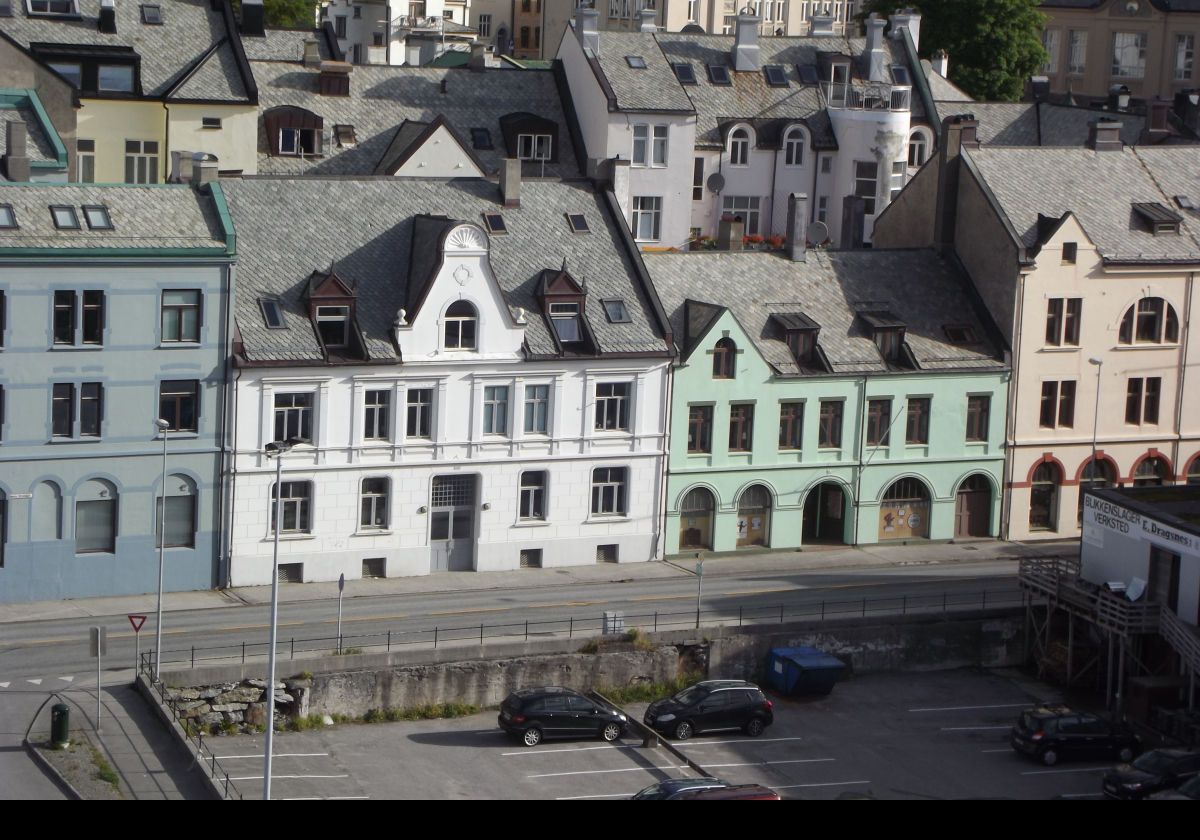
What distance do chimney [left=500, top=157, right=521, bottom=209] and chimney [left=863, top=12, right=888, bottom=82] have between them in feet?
114

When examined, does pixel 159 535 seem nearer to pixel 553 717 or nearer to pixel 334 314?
pixel 334 314

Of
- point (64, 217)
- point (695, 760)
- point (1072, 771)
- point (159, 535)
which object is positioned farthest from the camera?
point (159, 535)

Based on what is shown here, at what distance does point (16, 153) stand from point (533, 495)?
19.9 m

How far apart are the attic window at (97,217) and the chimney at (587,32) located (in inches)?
1404

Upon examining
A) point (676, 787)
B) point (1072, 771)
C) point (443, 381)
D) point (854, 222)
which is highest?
point (854, 222)

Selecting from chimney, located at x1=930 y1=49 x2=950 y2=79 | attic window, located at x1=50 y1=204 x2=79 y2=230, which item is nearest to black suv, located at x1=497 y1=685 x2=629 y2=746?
attic window, located at x1=50 y1=204 x2=79 y2=230

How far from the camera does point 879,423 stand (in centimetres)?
6606

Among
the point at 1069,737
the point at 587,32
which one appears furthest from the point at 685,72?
the point at 1069,737

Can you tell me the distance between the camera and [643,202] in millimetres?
86250

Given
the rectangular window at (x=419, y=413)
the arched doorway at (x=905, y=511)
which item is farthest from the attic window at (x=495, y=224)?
the arched doorway at (x=905, y=511)

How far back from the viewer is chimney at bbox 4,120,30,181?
56469 millimetres

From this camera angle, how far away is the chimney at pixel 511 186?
6247 centimetres

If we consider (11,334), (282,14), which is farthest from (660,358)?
(282,14)

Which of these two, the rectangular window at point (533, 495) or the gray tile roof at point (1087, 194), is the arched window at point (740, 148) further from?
the rectangular window at point (533, 495)
